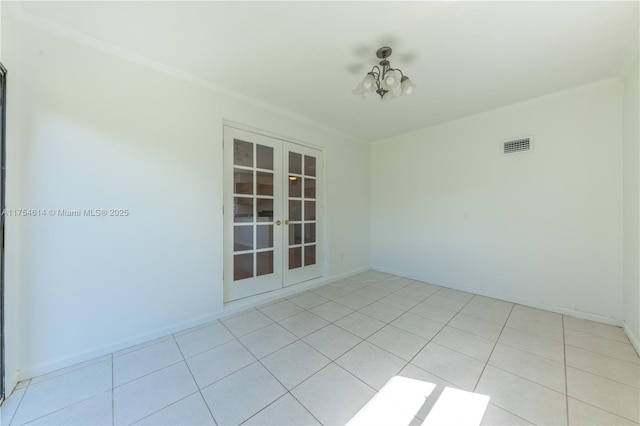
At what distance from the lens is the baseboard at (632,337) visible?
192 cm

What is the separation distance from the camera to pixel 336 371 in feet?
5.65

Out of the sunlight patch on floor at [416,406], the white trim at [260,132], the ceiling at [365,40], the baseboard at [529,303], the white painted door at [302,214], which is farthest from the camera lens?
the white painted door at [302,214]

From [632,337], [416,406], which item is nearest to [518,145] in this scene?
[632,337]

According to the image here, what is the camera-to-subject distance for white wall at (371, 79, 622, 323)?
242cm

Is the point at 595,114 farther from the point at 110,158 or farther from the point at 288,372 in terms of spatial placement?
the point at 110,158

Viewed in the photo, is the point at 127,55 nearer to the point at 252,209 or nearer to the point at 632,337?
the point at 252,209

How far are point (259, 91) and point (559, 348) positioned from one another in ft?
12.9

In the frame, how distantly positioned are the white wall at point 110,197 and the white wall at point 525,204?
310cm

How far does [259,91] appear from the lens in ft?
8.70

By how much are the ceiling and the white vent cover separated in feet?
1.70

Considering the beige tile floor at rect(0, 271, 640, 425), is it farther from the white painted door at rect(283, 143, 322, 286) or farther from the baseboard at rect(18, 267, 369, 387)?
the white painted door at rect(283, 143, 322, 286)

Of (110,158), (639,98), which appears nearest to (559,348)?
(639,98)

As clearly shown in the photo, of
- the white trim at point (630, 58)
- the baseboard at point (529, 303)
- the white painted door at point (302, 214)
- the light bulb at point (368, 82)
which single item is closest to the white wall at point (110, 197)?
the white painted door at point (302, 214)

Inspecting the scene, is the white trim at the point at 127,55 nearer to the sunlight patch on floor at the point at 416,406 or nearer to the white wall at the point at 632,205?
the sunlight patch on floor at the point at 416,406
